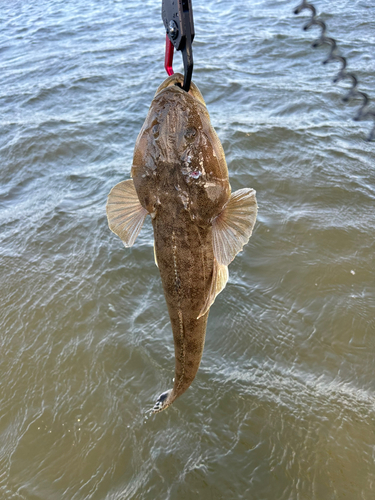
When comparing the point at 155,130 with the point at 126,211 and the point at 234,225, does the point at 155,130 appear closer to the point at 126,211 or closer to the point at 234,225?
the point at 126,211

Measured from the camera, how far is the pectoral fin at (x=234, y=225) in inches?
73.0

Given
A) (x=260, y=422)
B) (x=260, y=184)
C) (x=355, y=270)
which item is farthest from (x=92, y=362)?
(x=260, y=184)

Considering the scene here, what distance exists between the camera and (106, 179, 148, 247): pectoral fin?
209 centimetres

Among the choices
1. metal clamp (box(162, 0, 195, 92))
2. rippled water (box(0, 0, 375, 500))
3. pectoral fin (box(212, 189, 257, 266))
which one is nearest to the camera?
metal clamp (box(162, 0, 195, 92))

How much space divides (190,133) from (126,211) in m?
0.53

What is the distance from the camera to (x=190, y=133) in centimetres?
188

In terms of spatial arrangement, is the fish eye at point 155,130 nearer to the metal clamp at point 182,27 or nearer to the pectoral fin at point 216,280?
the metal clamp at point 182,27

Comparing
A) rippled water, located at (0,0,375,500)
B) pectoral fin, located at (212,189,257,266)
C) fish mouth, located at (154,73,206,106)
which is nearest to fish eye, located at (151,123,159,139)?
fish mouth, located at (154,73,206,106)

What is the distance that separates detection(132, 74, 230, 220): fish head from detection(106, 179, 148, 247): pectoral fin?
21 cm

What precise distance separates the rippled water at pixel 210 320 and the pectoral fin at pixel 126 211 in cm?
191

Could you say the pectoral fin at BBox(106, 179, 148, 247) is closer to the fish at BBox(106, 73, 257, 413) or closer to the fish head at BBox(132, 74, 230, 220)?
the fish at BBox(106, 73, 257, 413)

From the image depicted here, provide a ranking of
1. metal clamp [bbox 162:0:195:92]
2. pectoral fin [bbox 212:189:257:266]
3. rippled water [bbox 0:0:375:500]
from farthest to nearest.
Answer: rippled water [bbox 0:0:375:500]
pectoral fin [bbox 212:189:257:266]
metal clamp [bbox 162:0:195:92]

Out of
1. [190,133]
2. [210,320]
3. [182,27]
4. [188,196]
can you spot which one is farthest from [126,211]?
[210,320]

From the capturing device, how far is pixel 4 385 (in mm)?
3555
